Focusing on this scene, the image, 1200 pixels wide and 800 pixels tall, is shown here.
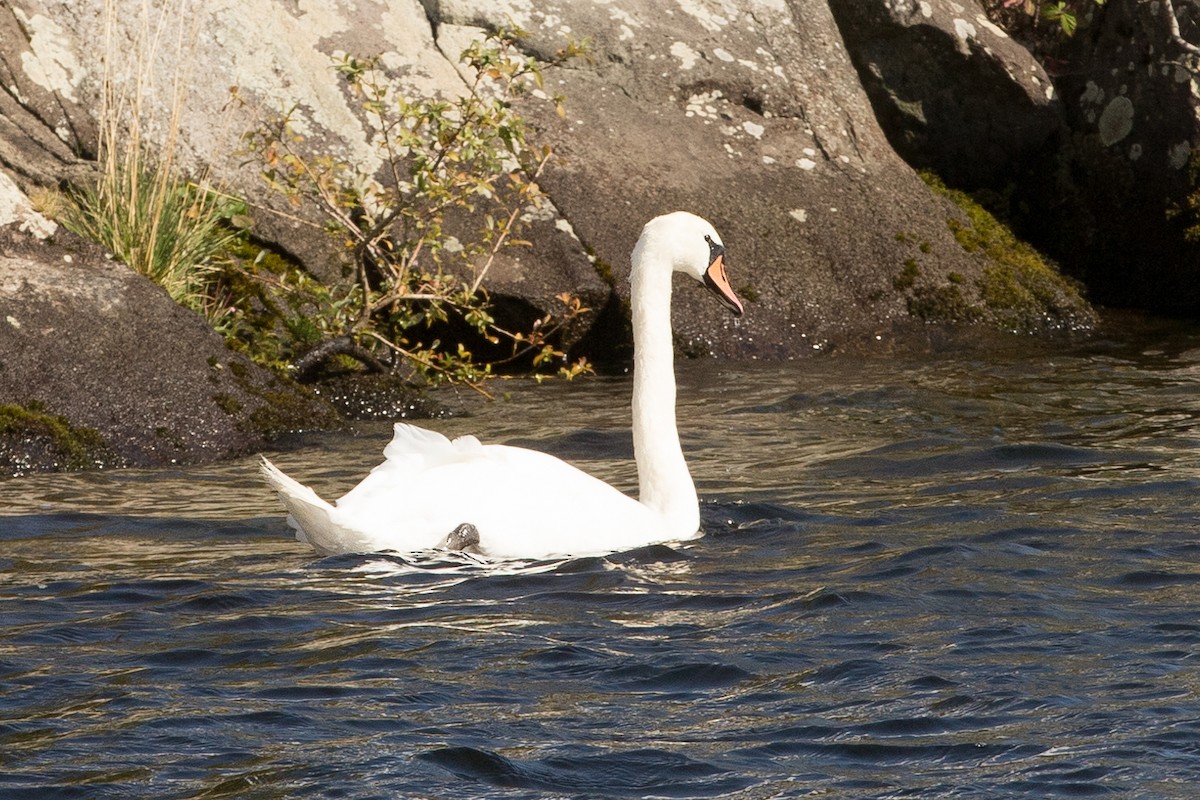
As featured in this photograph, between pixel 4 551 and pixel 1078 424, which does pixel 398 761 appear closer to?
pixel 4 551

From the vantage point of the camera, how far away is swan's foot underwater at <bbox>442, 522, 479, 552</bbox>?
218 inches

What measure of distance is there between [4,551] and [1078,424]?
16.4ft

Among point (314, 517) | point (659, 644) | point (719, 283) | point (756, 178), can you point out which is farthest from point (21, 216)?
point (756, 178)

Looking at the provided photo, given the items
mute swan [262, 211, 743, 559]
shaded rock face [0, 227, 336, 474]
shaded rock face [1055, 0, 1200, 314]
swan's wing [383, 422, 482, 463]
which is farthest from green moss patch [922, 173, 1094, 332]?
swan's wing [383, 422, 482, 463]

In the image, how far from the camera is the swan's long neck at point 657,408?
6176 mm

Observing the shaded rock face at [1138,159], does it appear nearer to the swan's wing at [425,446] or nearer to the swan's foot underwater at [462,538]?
the swan's wing at [425,446]

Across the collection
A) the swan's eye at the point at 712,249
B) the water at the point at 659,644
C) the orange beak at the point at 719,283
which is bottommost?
the water at the point at 659,644

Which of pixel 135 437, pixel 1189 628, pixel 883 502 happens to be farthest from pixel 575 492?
pixel 135 437

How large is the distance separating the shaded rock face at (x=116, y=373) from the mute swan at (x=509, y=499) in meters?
2.02

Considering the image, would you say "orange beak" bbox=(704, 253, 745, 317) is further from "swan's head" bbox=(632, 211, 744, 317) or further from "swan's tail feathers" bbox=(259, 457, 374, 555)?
"swan's tail feathers" bbox=(259, 457, 374, 555)

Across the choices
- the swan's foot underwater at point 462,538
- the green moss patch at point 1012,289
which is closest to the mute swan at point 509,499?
the swan's foot underwater at point 462,538

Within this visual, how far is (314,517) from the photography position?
5508 millimetres

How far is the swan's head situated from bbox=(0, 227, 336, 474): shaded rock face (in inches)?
94.7

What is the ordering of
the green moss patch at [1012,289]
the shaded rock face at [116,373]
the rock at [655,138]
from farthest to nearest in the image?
the green moss patch at [1012,289]
the rock at [655,138]
the shaded rock face at [116,373]
